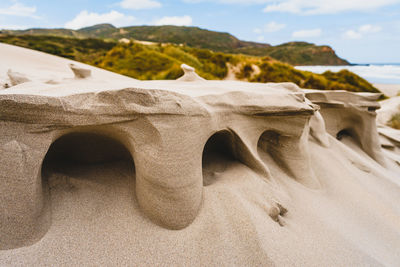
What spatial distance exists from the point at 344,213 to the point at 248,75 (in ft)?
43.4

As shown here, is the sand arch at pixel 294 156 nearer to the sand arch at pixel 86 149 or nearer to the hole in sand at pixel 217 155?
the hole in sand at pixel 217 155

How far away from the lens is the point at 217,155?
2.84 m

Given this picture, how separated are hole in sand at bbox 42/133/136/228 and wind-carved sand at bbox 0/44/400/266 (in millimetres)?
10

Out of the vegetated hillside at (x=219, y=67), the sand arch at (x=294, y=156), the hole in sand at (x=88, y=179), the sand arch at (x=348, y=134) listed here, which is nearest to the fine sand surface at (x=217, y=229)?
the hole in sand at (x=88, y=179)

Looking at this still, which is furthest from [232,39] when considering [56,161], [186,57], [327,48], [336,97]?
[56,161]

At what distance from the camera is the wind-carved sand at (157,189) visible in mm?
1452

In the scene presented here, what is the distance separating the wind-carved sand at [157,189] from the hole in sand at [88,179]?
0.01m

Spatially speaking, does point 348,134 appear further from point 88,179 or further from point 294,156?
point 88,179

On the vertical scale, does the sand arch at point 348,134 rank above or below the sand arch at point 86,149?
below

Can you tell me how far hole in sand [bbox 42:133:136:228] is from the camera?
1.75m

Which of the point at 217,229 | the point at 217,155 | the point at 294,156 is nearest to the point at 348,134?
the point at 294,156

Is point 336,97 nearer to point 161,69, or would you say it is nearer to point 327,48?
point 161,69

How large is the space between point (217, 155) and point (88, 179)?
1.61 meters

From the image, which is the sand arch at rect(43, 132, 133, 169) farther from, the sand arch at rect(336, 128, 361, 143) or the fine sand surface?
the sand arch at rect(336, 128, 361, 143)
